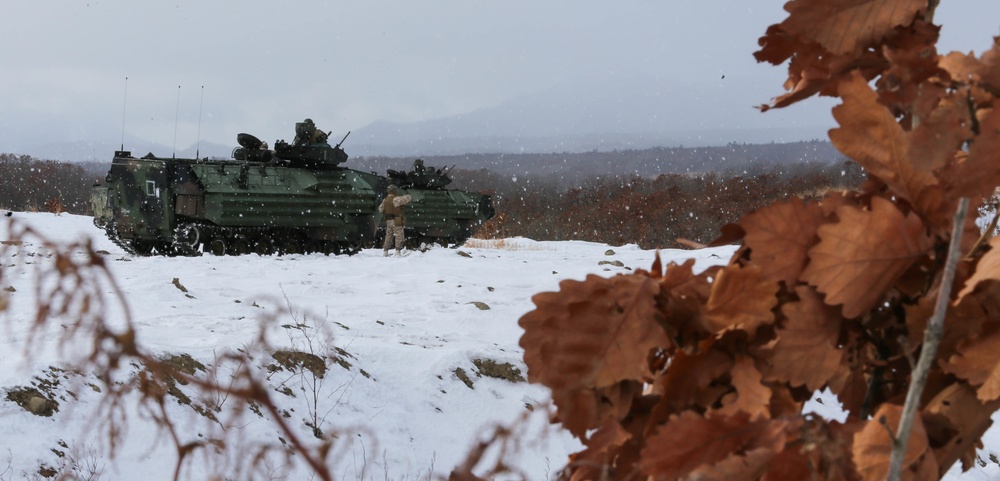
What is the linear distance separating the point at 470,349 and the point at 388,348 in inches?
28.9

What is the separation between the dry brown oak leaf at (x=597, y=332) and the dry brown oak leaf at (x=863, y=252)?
15 centimetres

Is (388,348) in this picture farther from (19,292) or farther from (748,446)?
(748,446)

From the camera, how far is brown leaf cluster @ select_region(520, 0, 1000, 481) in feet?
2.13

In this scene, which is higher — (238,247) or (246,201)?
(246,201)

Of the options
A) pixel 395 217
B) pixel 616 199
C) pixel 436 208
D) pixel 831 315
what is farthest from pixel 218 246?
pixel 616 199

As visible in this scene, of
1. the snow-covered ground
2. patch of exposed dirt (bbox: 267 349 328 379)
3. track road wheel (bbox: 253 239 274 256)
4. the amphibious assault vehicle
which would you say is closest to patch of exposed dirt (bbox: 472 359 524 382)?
the snow-covered ground

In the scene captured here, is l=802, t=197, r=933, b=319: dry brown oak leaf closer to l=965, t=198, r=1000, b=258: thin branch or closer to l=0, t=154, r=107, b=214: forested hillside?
l=965, t=198, r=1000, b=258: thin branch

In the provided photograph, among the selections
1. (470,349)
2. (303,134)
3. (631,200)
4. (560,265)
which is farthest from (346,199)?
(631,200)

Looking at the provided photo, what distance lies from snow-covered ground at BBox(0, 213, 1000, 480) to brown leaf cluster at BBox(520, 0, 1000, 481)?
118 mm

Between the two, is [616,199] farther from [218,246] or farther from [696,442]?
[696,442]

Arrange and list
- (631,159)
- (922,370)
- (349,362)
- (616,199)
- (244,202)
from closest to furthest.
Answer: (922,370) < (349,362) < (244,202) < (616,199) < (631,159)

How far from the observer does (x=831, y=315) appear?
2.38ft

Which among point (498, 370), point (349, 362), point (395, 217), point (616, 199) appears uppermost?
point (616, 199)

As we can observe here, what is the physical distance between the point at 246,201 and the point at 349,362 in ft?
36.1
